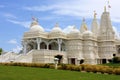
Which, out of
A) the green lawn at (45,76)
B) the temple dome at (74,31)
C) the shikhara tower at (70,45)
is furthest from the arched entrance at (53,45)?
the green lawn at (45,76)

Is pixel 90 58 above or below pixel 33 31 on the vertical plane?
below

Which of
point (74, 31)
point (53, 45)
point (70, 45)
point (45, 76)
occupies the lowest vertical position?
point (45, 76)

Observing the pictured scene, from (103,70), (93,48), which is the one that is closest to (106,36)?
(93,48)

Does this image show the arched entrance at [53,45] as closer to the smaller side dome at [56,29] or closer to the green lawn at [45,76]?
the smaller side dome at [56,29]

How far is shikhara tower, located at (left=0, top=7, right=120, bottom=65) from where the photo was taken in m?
53.6

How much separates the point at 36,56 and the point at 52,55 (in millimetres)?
3306

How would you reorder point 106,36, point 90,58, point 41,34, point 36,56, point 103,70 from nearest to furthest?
1. point 103,70
2. point 36,56
3. point 41,34
4. point 90,58
5. point 106,36

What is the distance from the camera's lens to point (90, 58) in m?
60.4

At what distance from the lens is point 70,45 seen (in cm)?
5938

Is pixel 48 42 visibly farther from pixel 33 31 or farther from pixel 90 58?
pixel 90 58

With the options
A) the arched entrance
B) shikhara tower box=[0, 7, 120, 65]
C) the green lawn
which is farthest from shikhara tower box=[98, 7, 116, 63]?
the green lawn

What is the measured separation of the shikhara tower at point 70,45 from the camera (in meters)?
53.6

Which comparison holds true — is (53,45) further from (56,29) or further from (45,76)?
(45,76)

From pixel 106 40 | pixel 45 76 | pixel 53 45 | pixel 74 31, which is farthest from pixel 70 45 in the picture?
pixel 45 76
